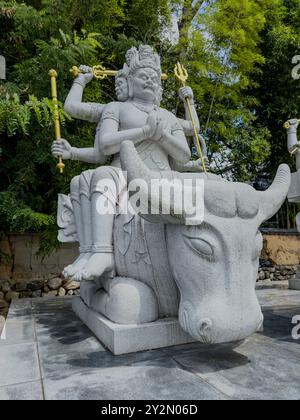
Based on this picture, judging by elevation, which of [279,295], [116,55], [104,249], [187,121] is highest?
[116,55]

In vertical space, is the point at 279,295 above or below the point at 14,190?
below

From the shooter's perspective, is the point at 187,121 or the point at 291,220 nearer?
the point at 187,121

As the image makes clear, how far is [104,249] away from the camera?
7.32 feet

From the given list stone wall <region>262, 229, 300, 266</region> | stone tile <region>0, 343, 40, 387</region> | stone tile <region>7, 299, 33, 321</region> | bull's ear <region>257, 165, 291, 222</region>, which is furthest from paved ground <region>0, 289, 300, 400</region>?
stone wall <region>262, 229, 300, 266</region>

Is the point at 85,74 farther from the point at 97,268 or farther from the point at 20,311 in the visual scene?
the point at 20,311

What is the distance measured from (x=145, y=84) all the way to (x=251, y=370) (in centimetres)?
227

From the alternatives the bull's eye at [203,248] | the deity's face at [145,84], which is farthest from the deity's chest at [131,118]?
the bull's eye at [203,248]

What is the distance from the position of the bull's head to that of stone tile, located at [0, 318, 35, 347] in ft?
3.66

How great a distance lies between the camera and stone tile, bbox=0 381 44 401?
4.39ft

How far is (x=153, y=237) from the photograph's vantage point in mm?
2057

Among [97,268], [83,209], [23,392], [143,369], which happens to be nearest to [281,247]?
[83,209]

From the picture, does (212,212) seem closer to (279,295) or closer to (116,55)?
(279,295)

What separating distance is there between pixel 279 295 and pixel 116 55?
4.73 m

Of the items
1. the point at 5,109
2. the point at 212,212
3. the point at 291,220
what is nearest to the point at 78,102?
the point at 5,109
